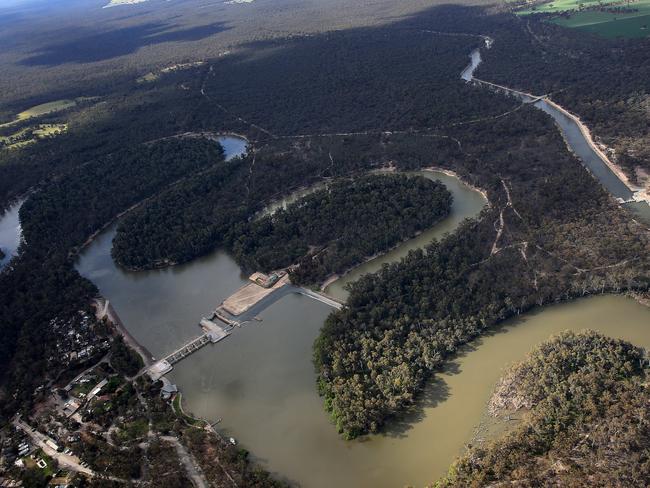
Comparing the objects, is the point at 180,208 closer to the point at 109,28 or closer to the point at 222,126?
the point at 222,126

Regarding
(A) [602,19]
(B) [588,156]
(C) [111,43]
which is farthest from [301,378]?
(C) [111,43]

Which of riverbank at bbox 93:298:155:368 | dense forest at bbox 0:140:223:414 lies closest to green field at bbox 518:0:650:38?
dense forest at bbox 0:140:223:414

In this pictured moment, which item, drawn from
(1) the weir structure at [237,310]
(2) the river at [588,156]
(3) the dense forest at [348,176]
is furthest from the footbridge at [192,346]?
(2) the river at [588,156]

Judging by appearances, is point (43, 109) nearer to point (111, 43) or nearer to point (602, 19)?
point (111, 43)

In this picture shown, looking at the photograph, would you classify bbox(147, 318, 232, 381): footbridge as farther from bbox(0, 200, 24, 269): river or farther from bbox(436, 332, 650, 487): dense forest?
bbox(0, 200, 24, 269): river

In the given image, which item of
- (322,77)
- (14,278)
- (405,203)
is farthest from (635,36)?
(14,278)

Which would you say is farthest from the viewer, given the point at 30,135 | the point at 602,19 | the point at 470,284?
the point at 602,19
